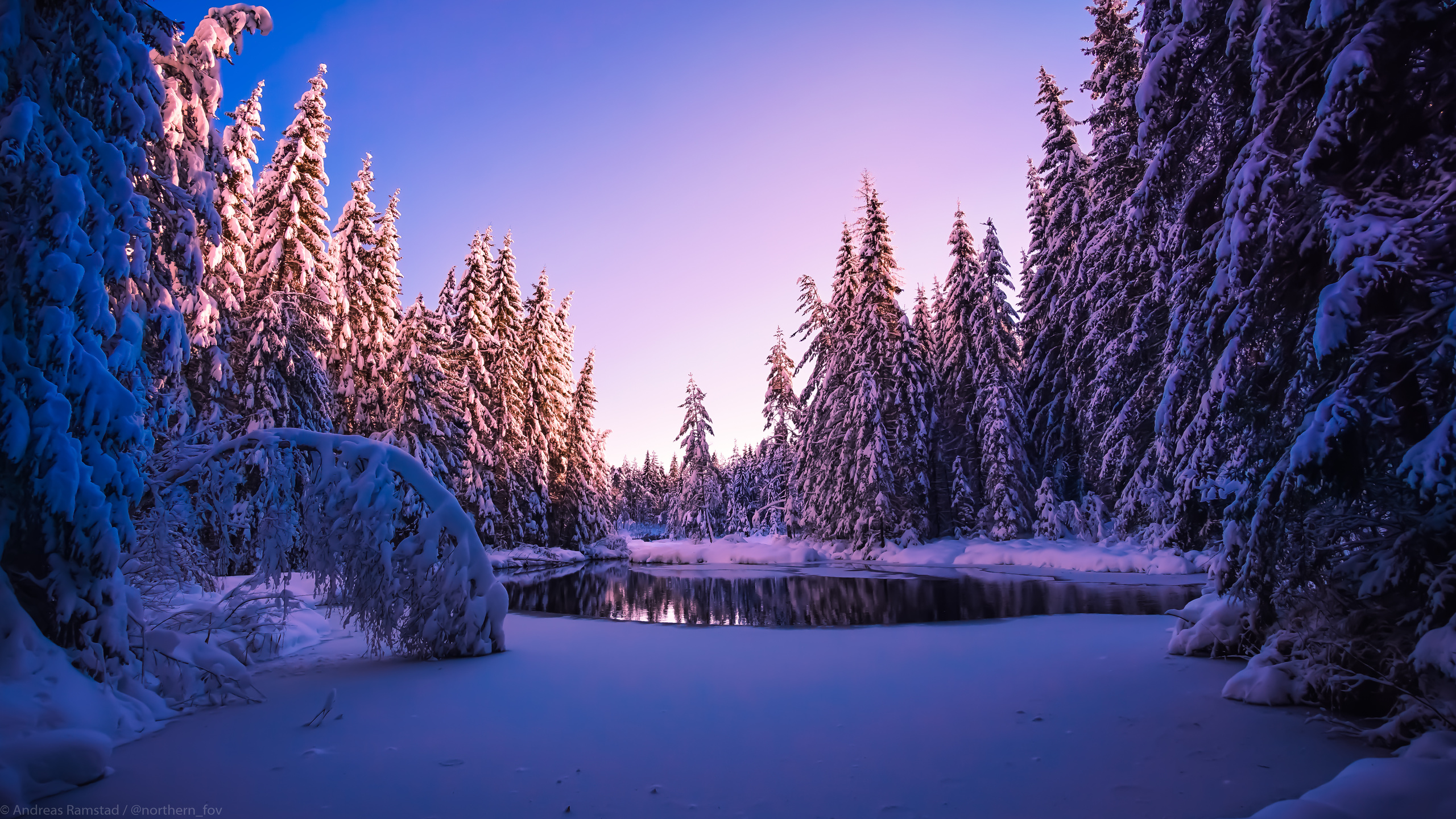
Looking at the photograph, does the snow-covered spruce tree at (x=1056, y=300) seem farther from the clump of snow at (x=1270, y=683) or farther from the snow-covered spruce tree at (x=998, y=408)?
the clump of snow at (x=1270, y=683)

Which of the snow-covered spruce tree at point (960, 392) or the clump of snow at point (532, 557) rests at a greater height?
the snow-covered spruce tree at point (960, 392)

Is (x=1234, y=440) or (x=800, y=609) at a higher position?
(x=1234, y=440)

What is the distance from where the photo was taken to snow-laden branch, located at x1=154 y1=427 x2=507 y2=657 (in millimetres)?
6969

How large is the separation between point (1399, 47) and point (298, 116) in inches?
1012

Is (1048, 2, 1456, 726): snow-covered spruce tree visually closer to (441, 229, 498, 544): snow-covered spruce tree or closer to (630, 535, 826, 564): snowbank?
(630, 535, 826, 564): snowbank

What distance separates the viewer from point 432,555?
7.32m

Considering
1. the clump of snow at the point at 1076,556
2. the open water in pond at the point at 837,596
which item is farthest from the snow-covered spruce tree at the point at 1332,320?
the clump of snow at the point at 1076,556

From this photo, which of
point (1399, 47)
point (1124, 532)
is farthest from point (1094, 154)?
point (1399, 47)

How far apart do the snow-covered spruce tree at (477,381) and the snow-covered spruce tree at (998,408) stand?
816 inches

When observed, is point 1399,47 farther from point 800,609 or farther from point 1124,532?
point 1124,532

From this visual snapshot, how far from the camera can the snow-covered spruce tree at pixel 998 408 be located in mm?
25719

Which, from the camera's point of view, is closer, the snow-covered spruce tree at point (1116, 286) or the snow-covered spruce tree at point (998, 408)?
the snow-covered spruce tree at point (1116, 286)

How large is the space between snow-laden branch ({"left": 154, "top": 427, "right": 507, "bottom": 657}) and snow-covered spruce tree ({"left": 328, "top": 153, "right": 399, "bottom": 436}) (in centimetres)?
1757

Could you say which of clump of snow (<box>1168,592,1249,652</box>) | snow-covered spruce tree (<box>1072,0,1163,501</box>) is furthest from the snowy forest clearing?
snow-covered spruce tree (<box>1072,0,1163,501</box>)
